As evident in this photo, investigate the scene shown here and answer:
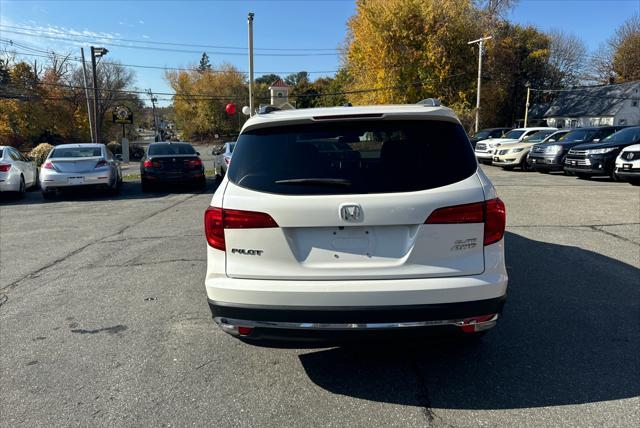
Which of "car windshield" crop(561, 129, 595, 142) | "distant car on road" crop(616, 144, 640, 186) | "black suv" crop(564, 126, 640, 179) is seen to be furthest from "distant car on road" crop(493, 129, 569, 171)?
"distant car on road" crop(616, 144, 640, 186)

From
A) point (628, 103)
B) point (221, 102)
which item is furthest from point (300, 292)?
point (221, 102)

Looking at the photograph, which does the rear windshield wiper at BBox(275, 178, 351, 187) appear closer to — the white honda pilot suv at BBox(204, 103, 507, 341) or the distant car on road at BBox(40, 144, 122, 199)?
the white honda pilot suv at BBox(204, 103, 507, 341)

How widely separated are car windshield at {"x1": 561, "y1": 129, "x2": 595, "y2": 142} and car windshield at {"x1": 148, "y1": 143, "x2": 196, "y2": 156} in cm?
1411

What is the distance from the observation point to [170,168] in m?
14.1

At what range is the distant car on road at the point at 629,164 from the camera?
13.4 meters

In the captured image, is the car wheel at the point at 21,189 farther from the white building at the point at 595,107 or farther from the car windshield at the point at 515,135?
the white building at the point at 595,107

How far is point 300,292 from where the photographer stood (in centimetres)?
286

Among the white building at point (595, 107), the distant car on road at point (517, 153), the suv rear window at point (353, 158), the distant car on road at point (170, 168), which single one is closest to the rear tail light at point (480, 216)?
the suv rear window at point (353, 158)

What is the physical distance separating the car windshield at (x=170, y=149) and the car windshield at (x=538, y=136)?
14976 mm

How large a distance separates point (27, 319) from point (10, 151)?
11.4 metres

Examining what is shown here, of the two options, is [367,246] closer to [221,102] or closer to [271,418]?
[271,418]

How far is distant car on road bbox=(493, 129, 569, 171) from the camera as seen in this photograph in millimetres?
20219

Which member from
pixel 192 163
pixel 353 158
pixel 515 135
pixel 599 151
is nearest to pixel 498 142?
pixel 515 135

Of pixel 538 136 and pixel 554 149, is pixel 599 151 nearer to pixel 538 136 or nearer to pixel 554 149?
pixel 554 149
